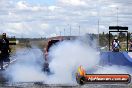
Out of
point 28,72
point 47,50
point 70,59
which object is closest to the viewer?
point 70,59

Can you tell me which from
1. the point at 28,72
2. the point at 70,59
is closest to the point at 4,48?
the point at 28,72

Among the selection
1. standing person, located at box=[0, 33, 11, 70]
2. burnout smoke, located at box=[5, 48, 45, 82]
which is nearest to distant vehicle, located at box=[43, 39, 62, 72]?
burnout smoke, located at box=[5, 48, 45, 82]

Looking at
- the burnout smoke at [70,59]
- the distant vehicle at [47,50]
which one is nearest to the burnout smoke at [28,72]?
the distant vehicle at [47,50]

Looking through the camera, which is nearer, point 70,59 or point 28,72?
point 70,59

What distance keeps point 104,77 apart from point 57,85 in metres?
2.36

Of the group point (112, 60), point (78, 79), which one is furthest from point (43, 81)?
point (112, 60)

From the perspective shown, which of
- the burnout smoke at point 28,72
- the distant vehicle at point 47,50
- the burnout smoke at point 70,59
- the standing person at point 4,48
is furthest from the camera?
the standing person at point 4,48

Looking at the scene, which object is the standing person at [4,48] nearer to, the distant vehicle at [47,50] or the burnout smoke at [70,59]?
the distant vehicle at [47,50]

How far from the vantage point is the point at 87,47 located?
854 inches

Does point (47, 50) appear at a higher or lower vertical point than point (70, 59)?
higher

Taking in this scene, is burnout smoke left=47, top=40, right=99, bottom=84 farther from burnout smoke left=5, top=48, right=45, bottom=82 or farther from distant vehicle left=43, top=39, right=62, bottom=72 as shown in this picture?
burnout smoke left=5, top=48, right=45, bottom=82

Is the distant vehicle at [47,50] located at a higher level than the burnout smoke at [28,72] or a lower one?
higher

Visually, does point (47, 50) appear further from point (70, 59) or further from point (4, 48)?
point (4, 48)

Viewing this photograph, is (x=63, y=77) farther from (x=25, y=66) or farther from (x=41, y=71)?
(x=25, y=66)
